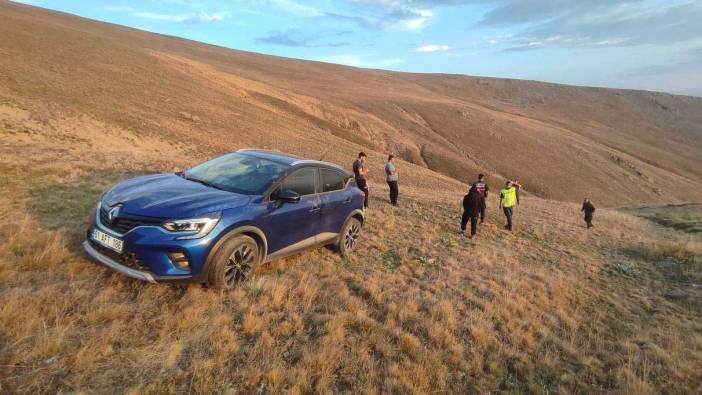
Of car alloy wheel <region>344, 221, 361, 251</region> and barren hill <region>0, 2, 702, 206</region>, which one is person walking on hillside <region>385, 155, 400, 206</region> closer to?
car alloy wheel <region>344, 221, 361, 251</region>

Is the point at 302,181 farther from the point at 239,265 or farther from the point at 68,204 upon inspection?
the point at 68,204

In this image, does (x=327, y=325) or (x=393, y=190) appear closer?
(x=327, y=325)

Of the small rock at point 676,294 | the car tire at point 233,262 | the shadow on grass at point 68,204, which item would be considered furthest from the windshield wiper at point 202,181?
the small rock at point 676,294

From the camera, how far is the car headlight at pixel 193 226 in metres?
4.38

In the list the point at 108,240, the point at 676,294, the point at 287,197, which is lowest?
the point at 676,294

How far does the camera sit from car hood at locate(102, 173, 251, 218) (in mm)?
4507

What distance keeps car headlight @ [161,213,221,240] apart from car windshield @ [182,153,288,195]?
82 centimetres

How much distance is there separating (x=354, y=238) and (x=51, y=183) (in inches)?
268

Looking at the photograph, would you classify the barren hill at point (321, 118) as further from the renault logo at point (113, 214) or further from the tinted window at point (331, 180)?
the renault logo at point (113, 214)

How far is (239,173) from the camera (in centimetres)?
592

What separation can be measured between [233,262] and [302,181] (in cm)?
171

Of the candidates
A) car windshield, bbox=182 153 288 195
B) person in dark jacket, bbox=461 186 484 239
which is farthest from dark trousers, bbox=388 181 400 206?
car windshield, bbox=182 153 288 195

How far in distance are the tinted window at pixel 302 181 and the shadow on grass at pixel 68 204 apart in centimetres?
271

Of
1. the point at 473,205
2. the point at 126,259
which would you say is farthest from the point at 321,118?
the point at 126,259
